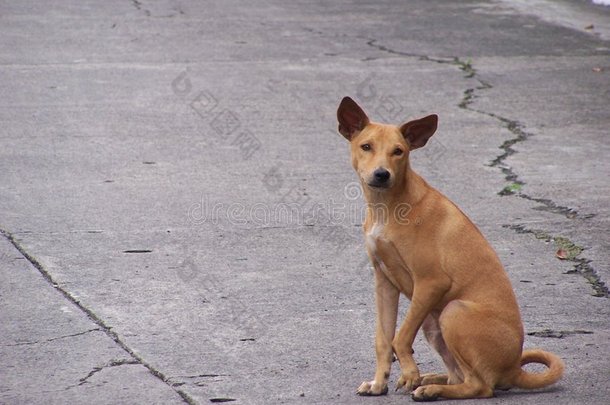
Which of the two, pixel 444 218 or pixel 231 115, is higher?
pixel 444 218

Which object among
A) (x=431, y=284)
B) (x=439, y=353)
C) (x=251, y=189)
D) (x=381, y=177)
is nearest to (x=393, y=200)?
(x=381, y=177)

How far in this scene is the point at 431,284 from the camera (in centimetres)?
448

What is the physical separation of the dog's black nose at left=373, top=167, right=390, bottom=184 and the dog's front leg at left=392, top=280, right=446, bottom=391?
44 centimetres

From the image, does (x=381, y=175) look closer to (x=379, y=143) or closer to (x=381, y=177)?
(x=381, y=177)

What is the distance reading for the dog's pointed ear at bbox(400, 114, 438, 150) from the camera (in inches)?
186

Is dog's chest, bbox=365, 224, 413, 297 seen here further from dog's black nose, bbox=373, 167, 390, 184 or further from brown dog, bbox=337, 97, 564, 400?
dog's black nose, bbox=373, 167, 390, 184

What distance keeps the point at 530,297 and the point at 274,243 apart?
1.73 m

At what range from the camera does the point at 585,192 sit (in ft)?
26.0

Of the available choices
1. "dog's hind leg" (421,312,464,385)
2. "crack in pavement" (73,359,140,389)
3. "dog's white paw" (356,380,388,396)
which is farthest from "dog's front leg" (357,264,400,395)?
"crack in pavement" (73,359,140,389)

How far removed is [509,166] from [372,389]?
434 cm

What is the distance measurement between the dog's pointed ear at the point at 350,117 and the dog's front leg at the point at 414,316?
752 millimetres

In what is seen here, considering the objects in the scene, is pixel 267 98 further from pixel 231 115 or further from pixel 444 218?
pixel 444 218

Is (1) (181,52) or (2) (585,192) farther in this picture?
(1) (181,52)

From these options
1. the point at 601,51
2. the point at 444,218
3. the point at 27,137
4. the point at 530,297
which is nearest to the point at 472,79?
the point at 601,51
